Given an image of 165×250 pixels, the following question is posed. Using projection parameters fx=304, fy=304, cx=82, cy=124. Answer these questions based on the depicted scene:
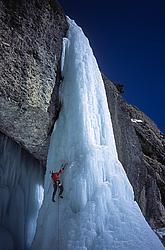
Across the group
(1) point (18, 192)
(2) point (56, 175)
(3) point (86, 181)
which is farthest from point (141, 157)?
(3) point (86, 181)

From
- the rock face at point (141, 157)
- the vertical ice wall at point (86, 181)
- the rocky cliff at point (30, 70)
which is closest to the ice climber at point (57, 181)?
the vertical ice wall at point (86, 181)

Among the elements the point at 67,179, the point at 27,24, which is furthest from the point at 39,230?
the point at 27,24

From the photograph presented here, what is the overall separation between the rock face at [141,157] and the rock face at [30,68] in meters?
3.54

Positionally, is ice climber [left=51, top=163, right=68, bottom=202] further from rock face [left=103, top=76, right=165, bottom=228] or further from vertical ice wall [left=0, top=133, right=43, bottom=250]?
rock face [left=103, top=76, right=165, bottom=228]

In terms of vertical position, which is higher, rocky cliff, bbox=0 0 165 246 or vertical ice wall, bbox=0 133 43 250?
rocky cliff, bbox=0 0 165 246

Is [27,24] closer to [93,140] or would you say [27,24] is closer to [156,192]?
[93,140]

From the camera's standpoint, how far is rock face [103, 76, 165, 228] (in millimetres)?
11977

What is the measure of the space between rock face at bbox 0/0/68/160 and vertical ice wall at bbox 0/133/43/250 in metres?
0.92

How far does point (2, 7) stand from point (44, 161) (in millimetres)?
4788

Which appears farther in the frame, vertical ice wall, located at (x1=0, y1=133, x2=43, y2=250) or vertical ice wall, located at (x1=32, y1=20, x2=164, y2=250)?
vertical ice wall, located at (x1=0, y1=133, x2=43, y2=250)

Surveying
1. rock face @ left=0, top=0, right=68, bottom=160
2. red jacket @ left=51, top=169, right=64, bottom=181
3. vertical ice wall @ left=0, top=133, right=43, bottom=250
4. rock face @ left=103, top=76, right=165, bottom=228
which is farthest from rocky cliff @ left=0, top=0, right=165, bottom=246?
rock face @ left=103, top=76, right=165, bottom=228

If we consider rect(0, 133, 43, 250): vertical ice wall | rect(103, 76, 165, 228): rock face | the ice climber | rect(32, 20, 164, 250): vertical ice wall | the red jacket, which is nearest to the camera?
rect(32, 20, 164, 250): vertical ice wall

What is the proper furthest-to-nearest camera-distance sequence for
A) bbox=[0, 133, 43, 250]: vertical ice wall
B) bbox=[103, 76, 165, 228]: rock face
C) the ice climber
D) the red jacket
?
1. bbox=[103, 76, 165, 228]: rock face
2. bbox=[0, 133, 43, 250]: vertical ice wall
3. the red jacket
4. the ice climber

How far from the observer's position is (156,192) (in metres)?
15.7
